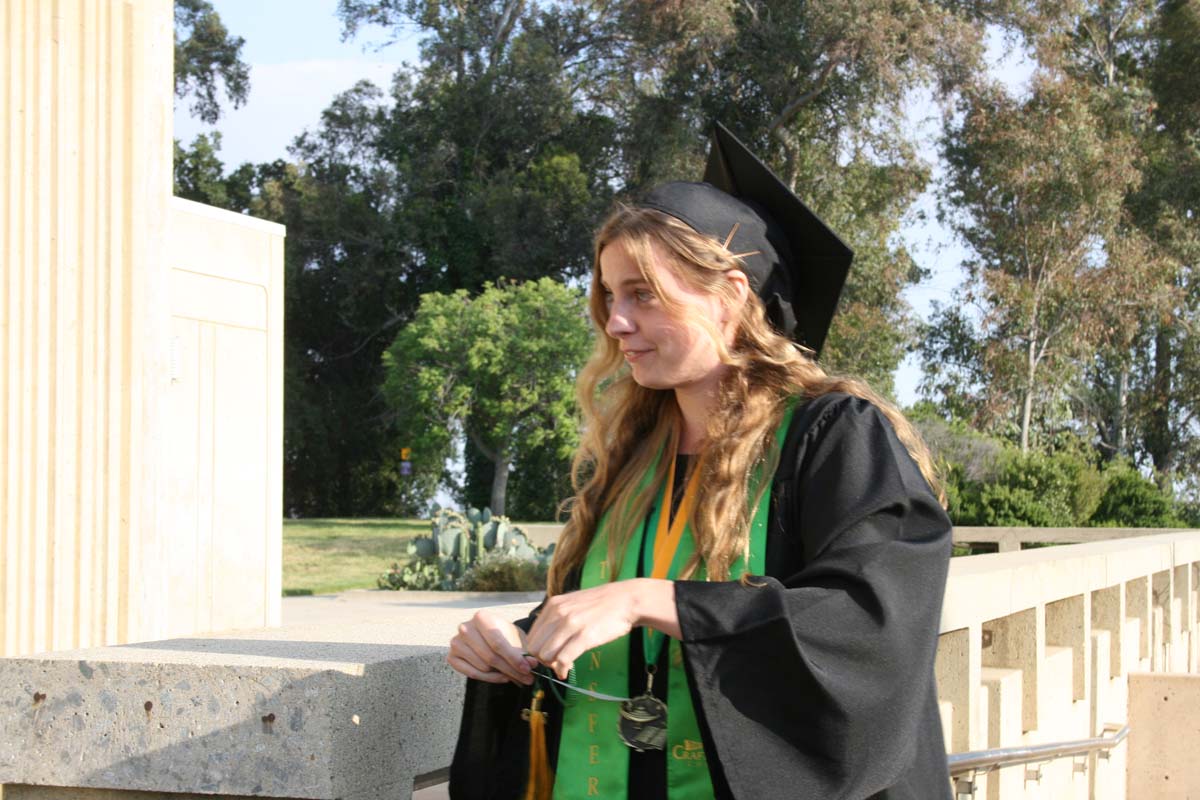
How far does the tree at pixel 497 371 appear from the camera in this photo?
27766 mm

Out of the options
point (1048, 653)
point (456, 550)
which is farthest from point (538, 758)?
point (456, 550)

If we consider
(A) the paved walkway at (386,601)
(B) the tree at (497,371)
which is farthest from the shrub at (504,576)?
(B) the tree at (497,371)

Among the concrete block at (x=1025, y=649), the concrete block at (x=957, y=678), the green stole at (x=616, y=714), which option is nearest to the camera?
the green stole at (x=616, y=714)

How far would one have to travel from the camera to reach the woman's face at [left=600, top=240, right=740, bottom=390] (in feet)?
6.19

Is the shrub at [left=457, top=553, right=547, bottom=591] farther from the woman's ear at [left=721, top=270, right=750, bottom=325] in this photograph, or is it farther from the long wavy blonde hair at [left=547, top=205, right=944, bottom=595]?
the woman's ear at [left=721, top=270, right=750, bottom=325]

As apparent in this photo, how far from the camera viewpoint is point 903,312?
103 feet

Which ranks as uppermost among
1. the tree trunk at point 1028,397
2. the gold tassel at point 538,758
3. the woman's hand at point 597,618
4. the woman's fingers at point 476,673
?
the tree trunk at point 1028,397

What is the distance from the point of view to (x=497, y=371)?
27.5 metres

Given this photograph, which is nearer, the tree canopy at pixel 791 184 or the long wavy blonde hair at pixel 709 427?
the long wavy blonde hair at pixel 709 427

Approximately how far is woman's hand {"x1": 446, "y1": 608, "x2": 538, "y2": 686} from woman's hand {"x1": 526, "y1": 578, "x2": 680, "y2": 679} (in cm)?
15

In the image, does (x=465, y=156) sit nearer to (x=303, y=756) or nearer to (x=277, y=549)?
(x=277, y=549)

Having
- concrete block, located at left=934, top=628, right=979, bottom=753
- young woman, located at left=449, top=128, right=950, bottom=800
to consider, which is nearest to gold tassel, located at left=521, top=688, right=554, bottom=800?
young woman, located at left=449, top=128, right=950, bottom=800

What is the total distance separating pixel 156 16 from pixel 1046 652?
18.1 ft

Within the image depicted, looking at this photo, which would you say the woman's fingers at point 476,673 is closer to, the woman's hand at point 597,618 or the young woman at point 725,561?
the young woman at point 725,561
